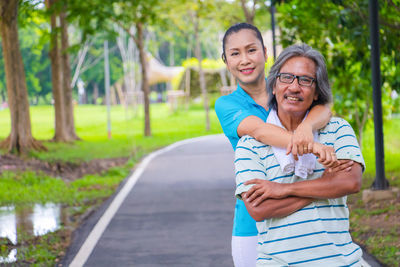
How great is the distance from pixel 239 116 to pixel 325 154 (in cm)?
77

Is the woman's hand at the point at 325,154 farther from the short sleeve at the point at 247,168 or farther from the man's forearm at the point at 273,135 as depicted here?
the short sleeve at the point at 247,168

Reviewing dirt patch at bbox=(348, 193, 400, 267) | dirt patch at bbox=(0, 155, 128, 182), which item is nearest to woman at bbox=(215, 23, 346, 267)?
dirt patch at bbox=(348, 193, 400, 267)

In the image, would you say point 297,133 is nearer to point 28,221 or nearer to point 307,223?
point 307,223

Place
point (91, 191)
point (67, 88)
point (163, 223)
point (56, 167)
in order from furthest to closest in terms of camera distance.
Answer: point (67, 88) < point (56, 167) < point (91, 191) < point (163, 223)

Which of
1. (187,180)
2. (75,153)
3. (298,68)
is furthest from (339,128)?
(75,153)

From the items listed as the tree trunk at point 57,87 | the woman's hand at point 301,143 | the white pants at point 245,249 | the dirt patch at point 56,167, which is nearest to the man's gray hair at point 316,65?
the woman's hand at point 301,143

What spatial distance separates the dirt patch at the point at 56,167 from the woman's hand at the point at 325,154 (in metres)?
12.2

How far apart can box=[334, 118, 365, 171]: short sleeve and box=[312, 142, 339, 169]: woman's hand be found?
12 cm

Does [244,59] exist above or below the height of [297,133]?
above

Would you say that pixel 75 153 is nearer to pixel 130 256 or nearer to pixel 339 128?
pixel 130 256

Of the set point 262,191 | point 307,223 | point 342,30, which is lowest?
point 307,223

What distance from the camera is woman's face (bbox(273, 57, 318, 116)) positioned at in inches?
120

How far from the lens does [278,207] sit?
2.96 metres

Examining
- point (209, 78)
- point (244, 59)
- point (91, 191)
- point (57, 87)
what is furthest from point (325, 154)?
point (209, 78)
